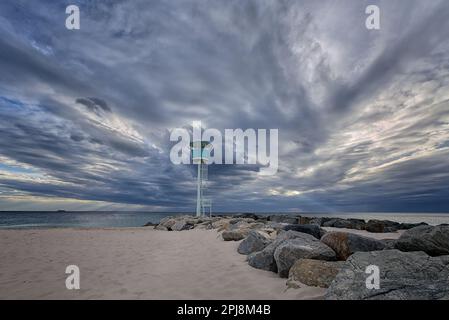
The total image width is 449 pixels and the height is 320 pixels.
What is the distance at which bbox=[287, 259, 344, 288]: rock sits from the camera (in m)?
4.53

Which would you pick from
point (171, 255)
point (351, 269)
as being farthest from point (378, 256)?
point (171, 255)

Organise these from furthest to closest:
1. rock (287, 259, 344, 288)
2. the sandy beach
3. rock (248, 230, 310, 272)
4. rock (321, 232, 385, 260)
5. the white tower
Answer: the white tower → rock (248, 230, 310, 272) → rock (321, 232, 385, 260) → the sandy beach → rock (287, 259, 344, 288)

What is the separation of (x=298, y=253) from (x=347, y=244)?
1268 mm

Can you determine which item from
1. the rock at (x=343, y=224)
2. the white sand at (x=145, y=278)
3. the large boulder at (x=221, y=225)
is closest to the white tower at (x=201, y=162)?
the large boulder at (x=221, y=225)

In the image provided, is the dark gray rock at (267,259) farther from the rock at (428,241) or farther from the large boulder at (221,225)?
the large boulder at (221,225)

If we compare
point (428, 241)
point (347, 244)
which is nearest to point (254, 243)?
point (347, 244)

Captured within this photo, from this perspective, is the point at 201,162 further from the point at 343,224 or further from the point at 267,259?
the point at 267,259

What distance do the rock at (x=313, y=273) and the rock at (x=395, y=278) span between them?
36 cm

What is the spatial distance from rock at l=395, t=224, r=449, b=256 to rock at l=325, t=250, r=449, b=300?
1444mm

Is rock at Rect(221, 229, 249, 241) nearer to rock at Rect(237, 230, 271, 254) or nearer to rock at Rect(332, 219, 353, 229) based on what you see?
rock at Rect(237, 230, 271, 254)

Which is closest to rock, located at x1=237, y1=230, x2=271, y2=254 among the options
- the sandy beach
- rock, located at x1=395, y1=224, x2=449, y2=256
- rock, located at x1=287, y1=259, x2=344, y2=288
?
the sandy beach

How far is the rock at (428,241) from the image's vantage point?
566 cm

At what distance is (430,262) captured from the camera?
438 centimetres
